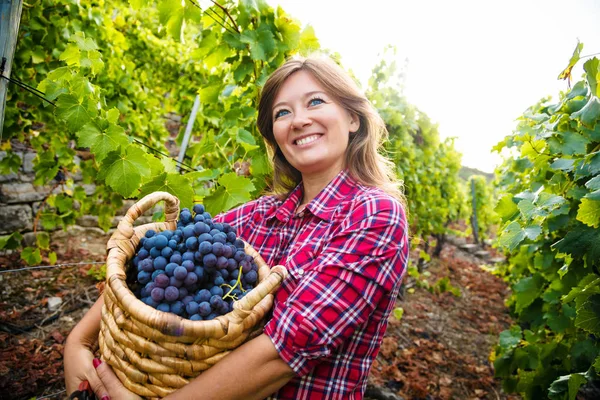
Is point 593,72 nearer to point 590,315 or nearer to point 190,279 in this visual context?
point 590,315

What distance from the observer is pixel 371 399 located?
3047mm

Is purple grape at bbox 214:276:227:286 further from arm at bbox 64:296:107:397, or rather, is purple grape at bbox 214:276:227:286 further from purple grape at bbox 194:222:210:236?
arm at bbox 64:296:107:397

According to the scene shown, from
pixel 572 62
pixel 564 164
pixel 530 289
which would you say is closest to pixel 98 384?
pixel 564 164

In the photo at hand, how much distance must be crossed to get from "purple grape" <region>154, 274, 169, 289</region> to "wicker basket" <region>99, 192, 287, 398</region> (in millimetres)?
64

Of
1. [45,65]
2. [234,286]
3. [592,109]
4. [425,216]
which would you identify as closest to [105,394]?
[234,286]

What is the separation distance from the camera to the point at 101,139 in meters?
1.37

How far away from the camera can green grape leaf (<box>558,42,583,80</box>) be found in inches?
47.3

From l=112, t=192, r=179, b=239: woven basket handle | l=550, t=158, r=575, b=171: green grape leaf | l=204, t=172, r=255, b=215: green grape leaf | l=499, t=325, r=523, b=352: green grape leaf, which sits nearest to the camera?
l=112, t=192, r=179, b=239: woven basket handle

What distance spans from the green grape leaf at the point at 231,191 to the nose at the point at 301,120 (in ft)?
1.10

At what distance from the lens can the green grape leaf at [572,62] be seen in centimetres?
120

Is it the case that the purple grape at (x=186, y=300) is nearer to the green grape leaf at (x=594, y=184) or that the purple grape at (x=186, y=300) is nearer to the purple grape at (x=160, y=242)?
the purple grape at (x=160, y=242)

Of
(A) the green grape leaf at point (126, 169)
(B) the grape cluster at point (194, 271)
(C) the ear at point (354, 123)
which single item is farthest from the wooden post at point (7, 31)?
(C) the ear at point (354, 123)

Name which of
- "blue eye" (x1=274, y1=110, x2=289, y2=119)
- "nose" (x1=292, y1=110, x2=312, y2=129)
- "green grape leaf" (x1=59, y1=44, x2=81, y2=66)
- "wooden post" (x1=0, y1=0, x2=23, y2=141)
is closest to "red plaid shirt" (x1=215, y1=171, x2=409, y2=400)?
"nose" (x1=292, y1=110, x2=312, y2=129)

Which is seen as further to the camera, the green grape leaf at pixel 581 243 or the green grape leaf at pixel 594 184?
the green grape leaf at pixel 581 243
